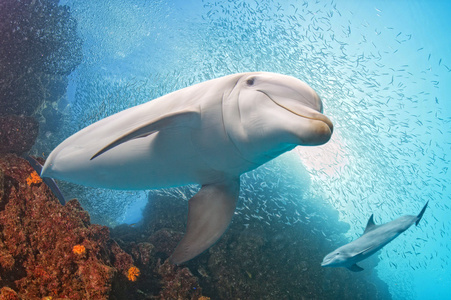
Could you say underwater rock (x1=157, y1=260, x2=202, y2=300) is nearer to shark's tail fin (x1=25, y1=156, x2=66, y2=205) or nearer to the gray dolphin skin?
shark's tail fin (x1=25, y1=156, x2=66, y2=205)

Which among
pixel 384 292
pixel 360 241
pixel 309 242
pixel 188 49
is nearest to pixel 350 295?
pixel 309 242

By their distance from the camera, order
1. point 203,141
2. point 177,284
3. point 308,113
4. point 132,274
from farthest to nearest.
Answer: point 177,284, point 132,274, point 203,141, point 308,113

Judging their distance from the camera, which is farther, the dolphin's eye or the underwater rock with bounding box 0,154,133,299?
the underwater rock with bounding box 0,154,133,299

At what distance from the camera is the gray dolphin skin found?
674cm

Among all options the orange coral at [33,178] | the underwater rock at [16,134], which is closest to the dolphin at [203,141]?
the orange coral at [33,178]

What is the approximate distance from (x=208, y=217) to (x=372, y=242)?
677cm

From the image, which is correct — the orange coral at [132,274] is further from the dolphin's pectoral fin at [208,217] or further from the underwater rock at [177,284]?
the dolphin's pectoral fin at [208,217]

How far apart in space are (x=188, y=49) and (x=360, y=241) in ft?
52.4

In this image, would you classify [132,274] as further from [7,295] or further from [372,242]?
[372,242]

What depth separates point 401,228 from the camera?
670 centimetres

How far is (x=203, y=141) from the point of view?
2.16 meters

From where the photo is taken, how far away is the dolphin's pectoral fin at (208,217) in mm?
2400

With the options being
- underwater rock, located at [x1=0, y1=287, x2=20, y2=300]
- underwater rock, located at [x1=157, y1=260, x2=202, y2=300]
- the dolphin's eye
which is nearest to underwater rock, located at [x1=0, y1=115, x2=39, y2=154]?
underwater rock, located at [x1=157, y1=260, x2=202, y2=300]

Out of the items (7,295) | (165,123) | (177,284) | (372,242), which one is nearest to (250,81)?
(165,123)
